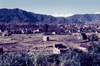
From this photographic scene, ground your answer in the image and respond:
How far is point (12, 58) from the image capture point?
2919cm

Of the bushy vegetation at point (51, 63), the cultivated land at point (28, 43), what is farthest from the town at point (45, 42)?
the bushy vegetation at point (51, 63)

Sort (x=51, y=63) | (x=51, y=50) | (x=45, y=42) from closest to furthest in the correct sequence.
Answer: (x=51, y=63) < (x=51, y=50) < (x=45, y=42)

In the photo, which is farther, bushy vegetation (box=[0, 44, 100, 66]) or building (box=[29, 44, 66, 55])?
building (box=[29, 44, 66, 55])

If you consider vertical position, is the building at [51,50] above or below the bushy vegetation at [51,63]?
below

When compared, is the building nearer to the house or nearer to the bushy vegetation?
the house

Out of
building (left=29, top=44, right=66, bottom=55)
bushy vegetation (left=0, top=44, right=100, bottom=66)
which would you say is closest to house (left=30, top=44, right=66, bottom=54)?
building (left=29, top=44, right=66, bottom=55)

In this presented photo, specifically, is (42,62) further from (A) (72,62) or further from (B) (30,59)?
(A) (72,62)

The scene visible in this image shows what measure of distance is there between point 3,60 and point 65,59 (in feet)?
25.3

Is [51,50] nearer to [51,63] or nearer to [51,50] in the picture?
[51,50]

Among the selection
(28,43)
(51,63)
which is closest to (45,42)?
(28,43)

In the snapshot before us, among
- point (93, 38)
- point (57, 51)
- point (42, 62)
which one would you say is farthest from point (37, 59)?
point (93, 38)

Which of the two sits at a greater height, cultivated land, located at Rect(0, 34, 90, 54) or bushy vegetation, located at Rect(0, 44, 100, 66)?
bushy vegetation, located at Rect(0, 44, 100, 66)

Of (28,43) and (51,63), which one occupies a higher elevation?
(51,63)

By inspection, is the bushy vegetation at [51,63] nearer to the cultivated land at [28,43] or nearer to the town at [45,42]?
the town at [45,42]
